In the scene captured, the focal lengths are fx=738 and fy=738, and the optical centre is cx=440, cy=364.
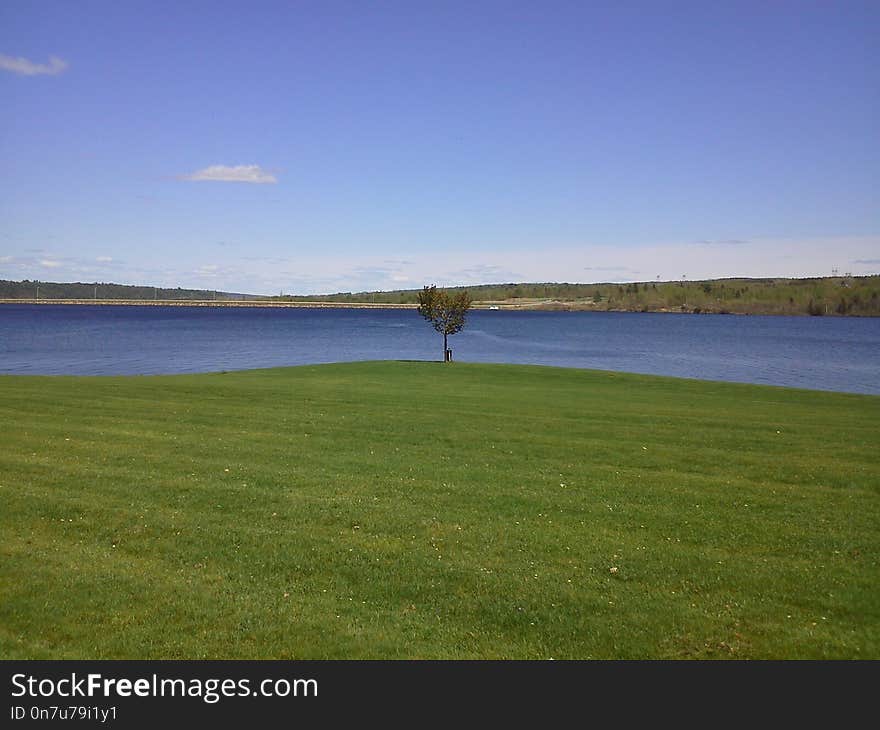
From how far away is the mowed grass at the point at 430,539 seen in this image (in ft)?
22.1

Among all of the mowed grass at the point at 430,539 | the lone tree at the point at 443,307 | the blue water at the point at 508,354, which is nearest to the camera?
the mowed grass at the point at 430,539

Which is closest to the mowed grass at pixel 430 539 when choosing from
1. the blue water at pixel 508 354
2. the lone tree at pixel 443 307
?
the lone tree at pixel 443 307

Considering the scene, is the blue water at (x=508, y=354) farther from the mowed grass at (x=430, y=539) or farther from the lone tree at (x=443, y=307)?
the mowed grass at (x=430, y=539)

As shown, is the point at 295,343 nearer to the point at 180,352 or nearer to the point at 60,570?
the point at 180,352

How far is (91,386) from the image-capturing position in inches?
1027

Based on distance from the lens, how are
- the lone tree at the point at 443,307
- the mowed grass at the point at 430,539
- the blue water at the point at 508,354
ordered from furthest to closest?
the blue water at the point at 508,354, the lone tree at the point at 443,307, the mowed grass at the point at 430,539

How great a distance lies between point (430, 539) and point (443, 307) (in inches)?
1574

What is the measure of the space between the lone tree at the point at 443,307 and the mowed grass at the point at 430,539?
30.2 m

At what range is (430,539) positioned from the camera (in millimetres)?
9219

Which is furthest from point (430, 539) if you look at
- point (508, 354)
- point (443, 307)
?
point (508, 354)

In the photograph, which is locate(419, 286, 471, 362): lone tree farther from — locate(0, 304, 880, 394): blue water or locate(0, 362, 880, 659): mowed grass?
locate(0, 362, 880, 659): mowed grass

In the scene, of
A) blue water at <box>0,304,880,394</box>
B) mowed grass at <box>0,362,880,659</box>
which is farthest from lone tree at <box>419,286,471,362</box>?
mowed grass at <box>0,362,880,659</box>
